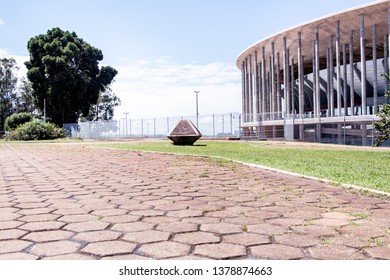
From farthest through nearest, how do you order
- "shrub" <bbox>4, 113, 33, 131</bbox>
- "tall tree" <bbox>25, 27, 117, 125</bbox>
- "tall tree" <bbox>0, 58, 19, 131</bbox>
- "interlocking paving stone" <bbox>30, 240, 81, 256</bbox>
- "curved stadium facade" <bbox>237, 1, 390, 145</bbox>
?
1. "tall tree" <bbox>0, 58, 19, 131</bbox>
2. "tall tree" <bbox>25, 27, 117, 125</bbox>
3. "shrub" <bbox>4, 113, 33, 131</bbox>
4. "curved stadium facade" <bbox>237, 1, 390, 145</bbox>
5. "interlocking paving stone" <bbox>30, 240, 81, 256</bbox>

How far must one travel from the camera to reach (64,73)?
4422 centimetres

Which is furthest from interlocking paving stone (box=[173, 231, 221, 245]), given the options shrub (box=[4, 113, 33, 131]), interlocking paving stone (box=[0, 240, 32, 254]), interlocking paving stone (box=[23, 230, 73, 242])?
shrub (box=[4, 113, 33, 131])

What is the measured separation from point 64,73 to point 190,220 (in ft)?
146

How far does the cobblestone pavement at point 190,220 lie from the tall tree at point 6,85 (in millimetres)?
63535

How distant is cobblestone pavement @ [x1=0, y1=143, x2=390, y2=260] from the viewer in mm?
2580

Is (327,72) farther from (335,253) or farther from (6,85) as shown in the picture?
(6,85)

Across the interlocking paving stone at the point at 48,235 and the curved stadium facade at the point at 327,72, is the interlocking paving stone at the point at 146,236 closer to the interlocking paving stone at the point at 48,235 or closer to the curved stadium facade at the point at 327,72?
the interlocking paving stone at the point at 48,235

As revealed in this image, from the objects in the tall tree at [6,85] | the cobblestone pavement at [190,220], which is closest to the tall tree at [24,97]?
the tall tree at [6,85]

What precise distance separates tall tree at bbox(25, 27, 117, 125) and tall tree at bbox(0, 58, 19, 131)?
1765 cm

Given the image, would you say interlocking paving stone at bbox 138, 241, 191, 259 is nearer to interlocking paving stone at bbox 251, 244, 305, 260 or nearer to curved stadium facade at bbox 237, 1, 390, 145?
interlocking paving stone at bbox 251, 244, 305, 260

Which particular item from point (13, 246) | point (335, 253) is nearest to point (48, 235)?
point (13, 246)

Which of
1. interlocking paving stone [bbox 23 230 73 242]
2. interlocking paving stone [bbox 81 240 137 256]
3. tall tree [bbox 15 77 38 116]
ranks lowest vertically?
interlocking paving stone [bbox 81 240 137 256]

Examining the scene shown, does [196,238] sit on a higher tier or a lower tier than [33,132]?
lower

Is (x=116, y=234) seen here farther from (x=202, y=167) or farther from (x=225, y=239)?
(x=202, y=167)
